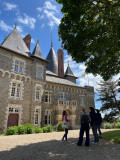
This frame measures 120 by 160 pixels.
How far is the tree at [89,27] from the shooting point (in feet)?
A: 20.4

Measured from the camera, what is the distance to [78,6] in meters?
6.13

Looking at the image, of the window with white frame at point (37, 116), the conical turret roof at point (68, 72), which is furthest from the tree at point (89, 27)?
the conical turret roof at point (68, 72)

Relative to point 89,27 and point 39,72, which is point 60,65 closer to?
point 39,72

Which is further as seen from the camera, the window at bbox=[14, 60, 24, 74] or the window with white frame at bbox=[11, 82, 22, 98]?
the window at bbox=[14, 60, 24, 74]

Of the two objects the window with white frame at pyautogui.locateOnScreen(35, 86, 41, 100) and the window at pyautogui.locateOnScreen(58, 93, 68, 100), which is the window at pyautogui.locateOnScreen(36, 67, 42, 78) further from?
the window at pyautogui.locateOnScreen(58, 93, 68, 100)

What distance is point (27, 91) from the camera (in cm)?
1606

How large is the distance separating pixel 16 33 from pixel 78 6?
1556 centimetres

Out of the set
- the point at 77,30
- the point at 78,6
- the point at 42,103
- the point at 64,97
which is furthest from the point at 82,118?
the point at 64,97

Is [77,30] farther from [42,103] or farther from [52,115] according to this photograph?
[52,115]

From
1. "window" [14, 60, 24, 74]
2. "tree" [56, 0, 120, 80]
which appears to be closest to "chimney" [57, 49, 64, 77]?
"window" [14, 60, 24, 74]

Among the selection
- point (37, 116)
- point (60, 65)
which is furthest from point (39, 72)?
point (60, 65)

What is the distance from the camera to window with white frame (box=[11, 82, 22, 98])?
48.9 feet

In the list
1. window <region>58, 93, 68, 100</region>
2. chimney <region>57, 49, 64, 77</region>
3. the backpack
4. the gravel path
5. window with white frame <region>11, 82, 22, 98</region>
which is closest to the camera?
the gravel path

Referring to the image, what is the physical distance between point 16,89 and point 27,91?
155 cm
